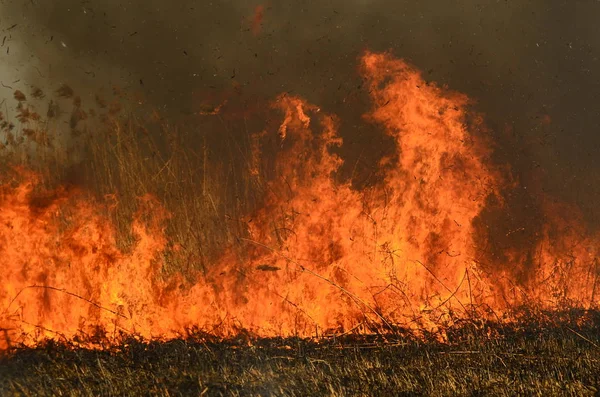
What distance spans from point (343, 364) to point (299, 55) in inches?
125

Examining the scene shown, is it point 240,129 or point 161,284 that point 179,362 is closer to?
point 161,284

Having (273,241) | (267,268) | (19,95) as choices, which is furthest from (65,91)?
(267,268)

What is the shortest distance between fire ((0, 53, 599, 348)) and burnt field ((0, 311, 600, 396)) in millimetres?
189

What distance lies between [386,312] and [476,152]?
194 cm

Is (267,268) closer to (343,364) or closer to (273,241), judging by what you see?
(273,241)

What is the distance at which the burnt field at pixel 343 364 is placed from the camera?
5359 mm

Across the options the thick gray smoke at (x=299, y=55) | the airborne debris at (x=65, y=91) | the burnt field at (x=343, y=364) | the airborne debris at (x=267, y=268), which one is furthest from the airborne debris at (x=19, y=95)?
the airborne debris at (x=267, y=268)

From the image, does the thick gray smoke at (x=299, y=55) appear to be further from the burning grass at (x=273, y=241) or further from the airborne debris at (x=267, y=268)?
the airborne debris at (x=267, y=268)

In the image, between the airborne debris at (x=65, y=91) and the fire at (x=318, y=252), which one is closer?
the fire at (x=318, y=252)

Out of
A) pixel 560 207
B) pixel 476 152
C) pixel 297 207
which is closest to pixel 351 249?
pixel 297 207

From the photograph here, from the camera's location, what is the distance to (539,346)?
19.6 feet

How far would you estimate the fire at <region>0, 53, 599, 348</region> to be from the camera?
6.41 metres

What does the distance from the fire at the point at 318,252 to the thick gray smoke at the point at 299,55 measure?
0.78 feet

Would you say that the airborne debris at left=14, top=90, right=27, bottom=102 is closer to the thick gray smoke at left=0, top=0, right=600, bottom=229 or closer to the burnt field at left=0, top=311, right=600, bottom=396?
the thick gray smoke at left=0, top=0, right=600, bottom=229
